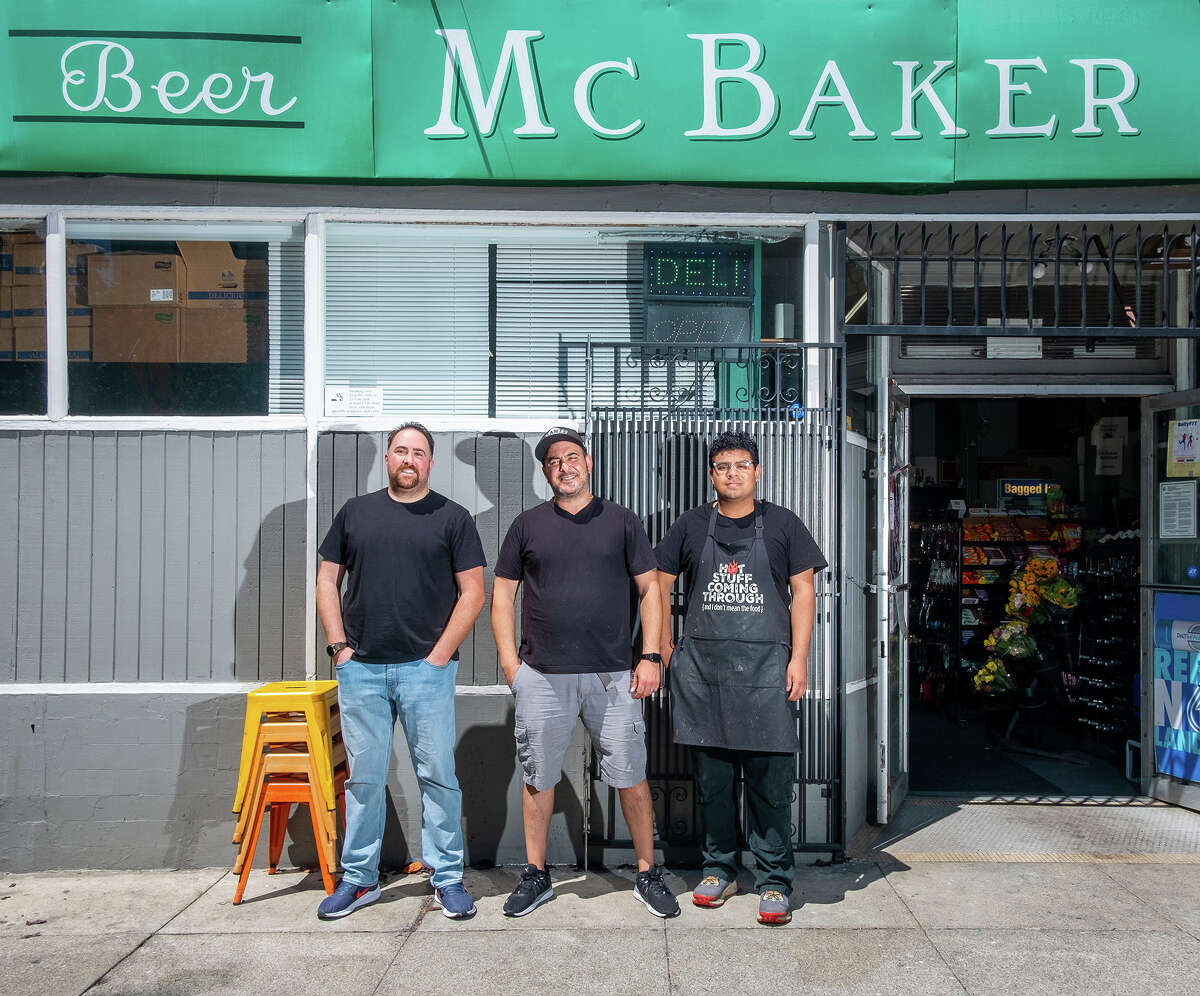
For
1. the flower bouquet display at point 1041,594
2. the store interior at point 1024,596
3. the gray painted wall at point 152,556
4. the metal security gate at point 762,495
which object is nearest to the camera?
the metal security gate at point 762,495

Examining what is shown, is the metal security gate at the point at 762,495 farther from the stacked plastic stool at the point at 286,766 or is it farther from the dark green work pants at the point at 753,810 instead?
the stacked plastic stool at the point at 286,766

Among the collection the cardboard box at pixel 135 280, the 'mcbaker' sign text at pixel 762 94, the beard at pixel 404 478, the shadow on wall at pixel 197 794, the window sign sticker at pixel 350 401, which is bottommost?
the shadow on wall at pixel 197 794

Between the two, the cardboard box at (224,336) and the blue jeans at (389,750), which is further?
the cardboard box at (224,336)

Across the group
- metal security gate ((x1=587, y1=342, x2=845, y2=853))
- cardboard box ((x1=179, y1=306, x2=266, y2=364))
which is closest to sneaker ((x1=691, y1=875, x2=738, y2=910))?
metal security gate ((x1=587, y1=342, x2=845, y2=853))

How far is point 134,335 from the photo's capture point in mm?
5215

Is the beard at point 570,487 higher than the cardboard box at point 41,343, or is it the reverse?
the cardboard box at point 41,343

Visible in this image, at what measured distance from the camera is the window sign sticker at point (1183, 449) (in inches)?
228

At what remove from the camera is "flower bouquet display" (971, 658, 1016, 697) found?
7484 mm

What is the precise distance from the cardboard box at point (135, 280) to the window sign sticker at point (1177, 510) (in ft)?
18.5

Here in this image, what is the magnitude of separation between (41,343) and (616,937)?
401cm

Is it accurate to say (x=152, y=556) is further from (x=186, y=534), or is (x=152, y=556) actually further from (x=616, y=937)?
(x=616, y=937)

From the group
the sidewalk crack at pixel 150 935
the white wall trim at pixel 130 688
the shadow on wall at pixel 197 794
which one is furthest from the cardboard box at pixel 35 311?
the sidewalk crack at pixel 150 935

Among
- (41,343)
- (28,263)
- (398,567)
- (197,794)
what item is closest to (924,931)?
(398,567)

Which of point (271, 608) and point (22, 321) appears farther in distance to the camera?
point (22, 321)
